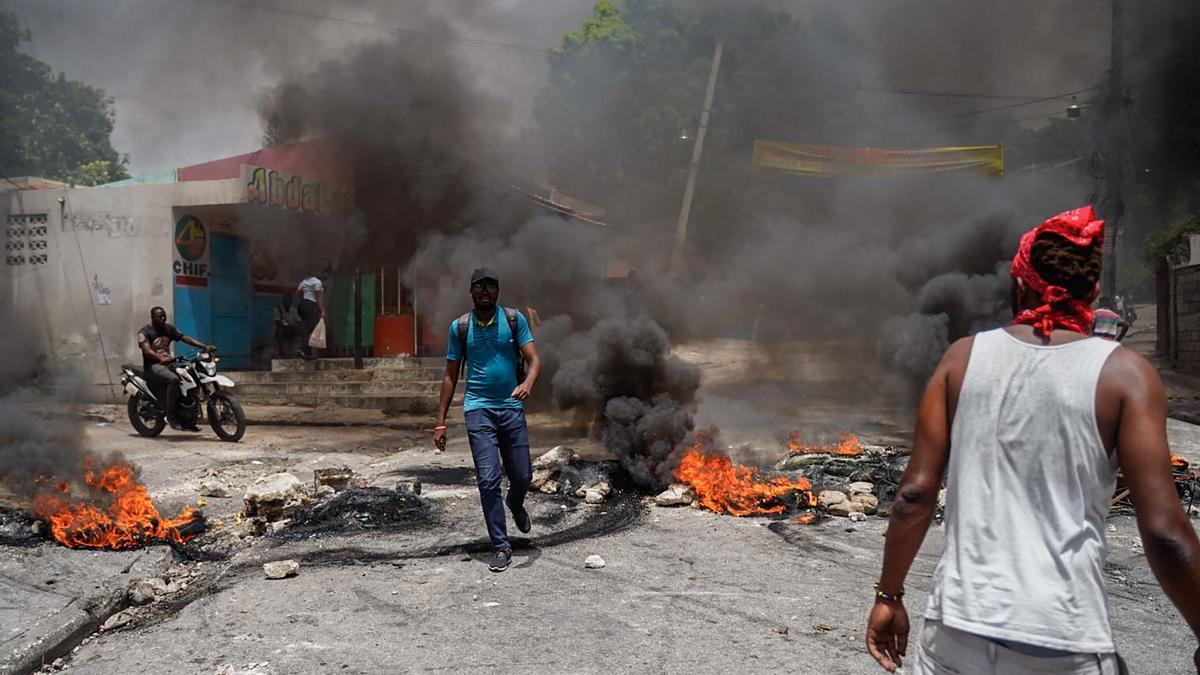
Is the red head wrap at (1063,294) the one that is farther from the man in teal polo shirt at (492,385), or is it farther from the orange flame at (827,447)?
the orange flame at (827,447)

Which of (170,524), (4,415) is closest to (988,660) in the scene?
(170,524)

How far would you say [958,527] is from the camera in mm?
1927

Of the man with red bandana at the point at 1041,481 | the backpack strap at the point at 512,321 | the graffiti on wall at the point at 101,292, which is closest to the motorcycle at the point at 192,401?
the graffiti on wall at the point at 101,292

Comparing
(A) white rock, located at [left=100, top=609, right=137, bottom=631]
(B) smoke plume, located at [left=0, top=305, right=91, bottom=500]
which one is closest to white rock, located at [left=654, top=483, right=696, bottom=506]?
(A) white rock, located at [left=100, top=609, right=137, bottom=631]

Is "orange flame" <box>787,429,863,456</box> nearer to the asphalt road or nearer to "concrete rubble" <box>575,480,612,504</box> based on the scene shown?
the asphalt road

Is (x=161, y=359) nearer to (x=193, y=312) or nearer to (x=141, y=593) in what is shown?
(x=193, y=312)

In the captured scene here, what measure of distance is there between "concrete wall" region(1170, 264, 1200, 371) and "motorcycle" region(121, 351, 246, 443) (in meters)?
15.5

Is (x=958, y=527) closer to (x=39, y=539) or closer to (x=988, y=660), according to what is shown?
(x=988, y=660)

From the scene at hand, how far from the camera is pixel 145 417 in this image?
1046 centimetres

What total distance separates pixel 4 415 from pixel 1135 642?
6.79 m

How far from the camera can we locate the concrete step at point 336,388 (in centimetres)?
1352

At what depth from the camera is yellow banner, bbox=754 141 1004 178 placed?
15.9 m

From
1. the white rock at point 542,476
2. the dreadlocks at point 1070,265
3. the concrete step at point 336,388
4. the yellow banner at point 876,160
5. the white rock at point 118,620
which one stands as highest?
the yellow banner at point 876,160

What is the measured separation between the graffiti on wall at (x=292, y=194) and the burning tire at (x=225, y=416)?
A: 485cm
